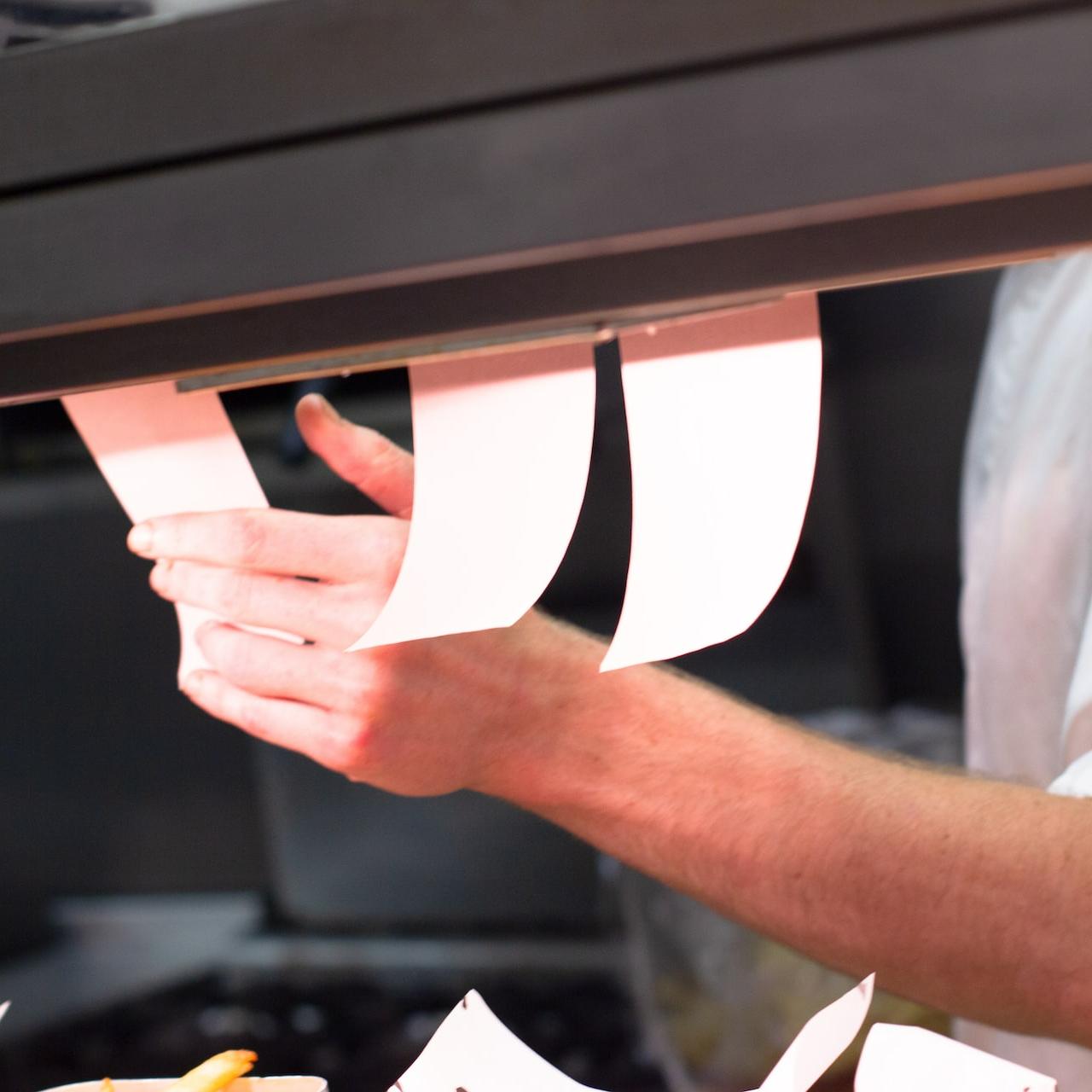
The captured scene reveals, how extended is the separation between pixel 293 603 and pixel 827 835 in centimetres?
31

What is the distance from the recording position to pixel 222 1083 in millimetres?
409

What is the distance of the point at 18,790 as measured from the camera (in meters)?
1.98

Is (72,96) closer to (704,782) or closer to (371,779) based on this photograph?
(371,779)

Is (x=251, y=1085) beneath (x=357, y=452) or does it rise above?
beneath

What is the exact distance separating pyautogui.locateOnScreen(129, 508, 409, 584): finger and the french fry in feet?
0.61

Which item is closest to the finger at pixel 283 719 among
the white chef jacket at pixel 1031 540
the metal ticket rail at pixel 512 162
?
the metal ticket rail at pixel 512 162

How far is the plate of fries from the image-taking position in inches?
16.0

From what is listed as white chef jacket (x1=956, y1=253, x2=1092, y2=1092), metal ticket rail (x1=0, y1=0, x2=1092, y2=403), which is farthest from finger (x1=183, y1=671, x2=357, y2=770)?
white chef jacket (x1=956, y1=253, x2=1092, y2=1092)

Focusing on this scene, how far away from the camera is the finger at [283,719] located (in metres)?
0.53

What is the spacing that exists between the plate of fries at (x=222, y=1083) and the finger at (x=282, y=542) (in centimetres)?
19

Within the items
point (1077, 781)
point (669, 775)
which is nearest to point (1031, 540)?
point (1077, 781)

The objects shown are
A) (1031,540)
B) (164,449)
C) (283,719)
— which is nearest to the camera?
(164,449)

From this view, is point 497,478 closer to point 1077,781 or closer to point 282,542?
point 282,542

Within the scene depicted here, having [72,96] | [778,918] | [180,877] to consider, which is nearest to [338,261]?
[72,96]
